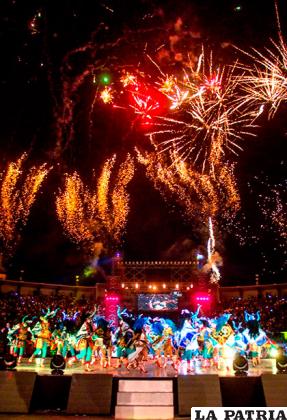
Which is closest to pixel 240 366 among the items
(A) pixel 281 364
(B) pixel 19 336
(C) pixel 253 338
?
(A) pixel 281 364

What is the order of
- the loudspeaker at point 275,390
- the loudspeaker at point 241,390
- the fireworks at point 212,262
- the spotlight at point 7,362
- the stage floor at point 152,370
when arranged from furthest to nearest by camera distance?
the fireworks at point 212,262 → the stage floor at point 152,370 → the spotlight at point 7,362 → the loudspeaker at point 241,390 → the loudspeaker at point 275,390

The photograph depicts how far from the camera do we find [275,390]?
432 inches

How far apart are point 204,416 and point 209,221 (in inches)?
1177

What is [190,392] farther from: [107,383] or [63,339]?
[63,339]

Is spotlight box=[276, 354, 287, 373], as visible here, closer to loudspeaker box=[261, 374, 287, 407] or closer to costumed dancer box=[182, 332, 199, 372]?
loudspeaker box=[261, 374, 287, 407]

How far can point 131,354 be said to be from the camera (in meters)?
14.7

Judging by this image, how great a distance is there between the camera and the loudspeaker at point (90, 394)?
11070 mm

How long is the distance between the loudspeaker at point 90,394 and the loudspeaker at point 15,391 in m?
1.06

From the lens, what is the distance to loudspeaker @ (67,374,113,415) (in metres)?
11.1

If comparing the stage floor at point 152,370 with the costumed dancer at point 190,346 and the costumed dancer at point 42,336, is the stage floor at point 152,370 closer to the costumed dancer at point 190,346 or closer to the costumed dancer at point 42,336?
the costumed dancer at point 190,346

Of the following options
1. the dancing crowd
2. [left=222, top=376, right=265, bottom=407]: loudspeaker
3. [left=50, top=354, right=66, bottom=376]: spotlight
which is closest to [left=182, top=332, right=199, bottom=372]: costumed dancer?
the dancing crowd

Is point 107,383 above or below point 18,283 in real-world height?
below

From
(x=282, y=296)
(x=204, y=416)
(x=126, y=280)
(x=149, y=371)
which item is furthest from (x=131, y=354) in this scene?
(x=282, y=296)

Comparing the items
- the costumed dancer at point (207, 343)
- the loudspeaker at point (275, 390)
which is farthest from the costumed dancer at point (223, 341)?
the loudspeaker at point (275, 390)
